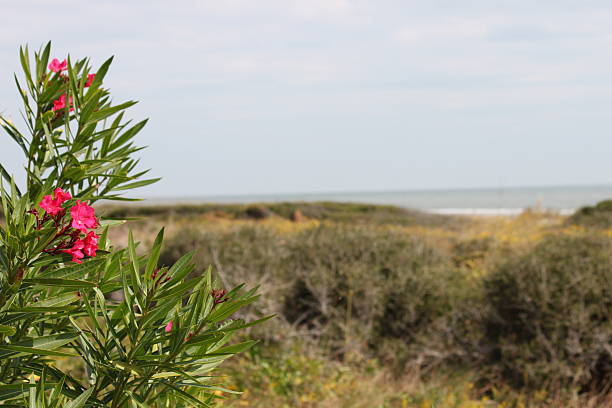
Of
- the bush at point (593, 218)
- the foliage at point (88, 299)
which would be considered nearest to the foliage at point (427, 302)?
the foliage at point (88, 299)

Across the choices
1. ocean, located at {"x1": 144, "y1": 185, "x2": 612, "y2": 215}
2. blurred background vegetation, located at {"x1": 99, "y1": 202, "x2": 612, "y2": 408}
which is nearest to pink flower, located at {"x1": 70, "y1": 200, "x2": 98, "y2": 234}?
blurred background vegetation, located at {"x1": 99, "y1": 202, "x2": 612, "y2": 408}

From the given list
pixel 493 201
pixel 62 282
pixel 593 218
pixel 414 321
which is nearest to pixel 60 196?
pixel 62 282

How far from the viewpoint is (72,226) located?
1066mm

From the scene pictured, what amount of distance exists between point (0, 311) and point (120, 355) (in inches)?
8.8

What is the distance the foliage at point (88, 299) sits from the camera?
107 centimetres

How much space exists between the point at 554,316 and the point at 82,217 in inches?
201

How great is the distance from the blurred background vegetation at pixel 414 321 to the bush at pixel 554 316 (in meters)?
0.01

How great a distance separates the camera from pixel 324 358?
5539mm

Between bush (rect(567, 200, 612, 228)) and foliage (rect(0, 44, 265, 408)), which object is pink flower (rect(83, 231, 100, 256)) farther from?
bush (rect(567, 200, 612, 228))

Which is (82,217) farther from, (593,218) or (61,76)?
(593,218)

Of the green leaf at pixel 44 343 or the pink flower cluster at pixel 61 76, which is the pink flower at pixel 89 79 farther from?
the green leaf at pixel 44 343

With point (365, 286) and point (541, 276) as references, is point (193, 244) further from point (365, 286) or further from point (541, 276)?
point (541, 276)

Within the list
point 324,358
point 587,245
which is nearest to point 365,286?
point 324,358

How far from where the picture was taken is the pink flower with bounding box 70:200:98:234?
1.06 metres
